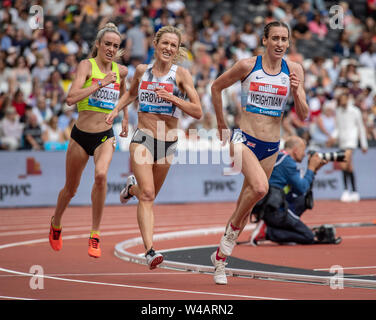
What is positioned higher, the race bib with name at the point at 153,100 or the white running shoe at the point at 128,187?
the race bib with name at the point at 153,100

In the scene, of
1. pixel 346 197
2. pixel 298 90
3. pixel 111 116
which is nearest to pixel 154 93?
pixel 111 116

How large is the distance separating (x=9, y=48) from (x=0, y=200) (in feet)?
14.5

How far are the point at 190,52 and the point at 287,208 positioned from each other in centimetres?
1243

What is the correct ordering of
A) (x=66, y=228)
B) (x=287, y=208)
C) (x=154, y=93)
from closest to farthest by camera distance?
1. (x=154, y=93)
2. (x=287, y=208)
3. (x=66, y=228)

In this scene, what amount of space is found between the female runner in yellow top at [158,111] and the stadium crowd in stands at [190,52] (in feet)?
25.6

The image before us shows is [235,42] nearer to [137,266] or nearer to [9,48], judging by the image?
[9,48]

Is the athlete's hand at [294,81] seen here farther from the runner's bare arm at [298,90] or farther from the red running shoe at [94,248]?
the red running shoe at [94,248]

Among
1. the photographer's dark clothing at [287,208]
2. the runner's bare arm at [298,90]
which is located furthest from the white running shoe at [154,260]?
the photographer's dark clothing at [287,208]

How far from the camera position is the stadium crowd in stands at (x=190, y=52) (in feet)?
64.4

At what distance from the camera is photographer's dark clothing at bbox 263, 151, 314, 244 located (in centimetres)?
1191

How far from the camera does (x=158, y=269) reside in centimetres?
965

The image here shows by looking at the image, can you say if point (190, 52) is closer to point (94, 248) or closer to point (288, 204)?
point (288, 204)

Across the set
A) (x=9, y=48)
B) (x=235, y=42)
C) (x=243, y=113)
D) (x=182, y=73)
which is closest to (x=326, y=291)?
(x=243, y=113)
